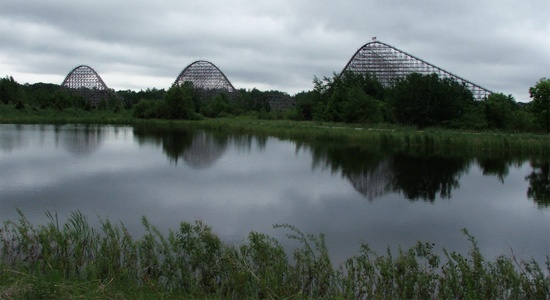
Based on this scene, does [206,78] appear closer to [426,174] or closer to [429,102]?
[429,102]

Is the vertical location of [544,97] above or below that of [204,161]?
above

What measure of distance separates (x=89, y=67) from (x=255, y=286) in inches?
2683

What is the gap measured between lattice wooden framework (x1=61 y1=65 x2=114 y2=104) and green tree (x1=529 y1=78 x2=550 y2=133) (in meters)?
57.3

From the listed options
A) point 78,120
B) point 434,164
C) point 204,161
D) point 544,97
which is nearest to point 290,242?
point 204,161

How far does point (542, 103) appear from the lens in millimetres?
28672

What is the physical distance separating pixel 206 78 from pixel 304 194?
52.8 meters

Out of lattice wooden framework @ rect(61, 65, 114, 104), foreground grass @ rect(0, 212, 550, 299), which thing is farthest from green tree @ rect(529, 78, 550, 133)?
lattice wooden framework @ rect(61, 65, 114, 104)

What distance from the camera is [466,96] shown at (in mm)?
37719

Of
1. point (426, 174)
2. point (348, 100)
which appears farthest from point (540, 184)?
point (348, 100)

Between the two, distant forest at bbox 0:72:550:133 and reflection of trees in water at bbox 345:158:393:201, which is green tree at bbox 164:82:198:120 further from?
reflection of trees in water at bbox 345:158:393:201

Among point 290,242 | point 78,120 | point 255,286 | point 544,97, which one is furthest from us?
point 78,120

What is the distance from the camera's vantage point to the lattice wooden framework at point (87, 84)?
65.8 m

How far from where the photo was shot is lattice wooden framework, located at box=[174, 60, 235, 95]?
61.2 m

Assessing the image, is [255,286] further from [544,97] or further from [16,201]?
[544,97]
